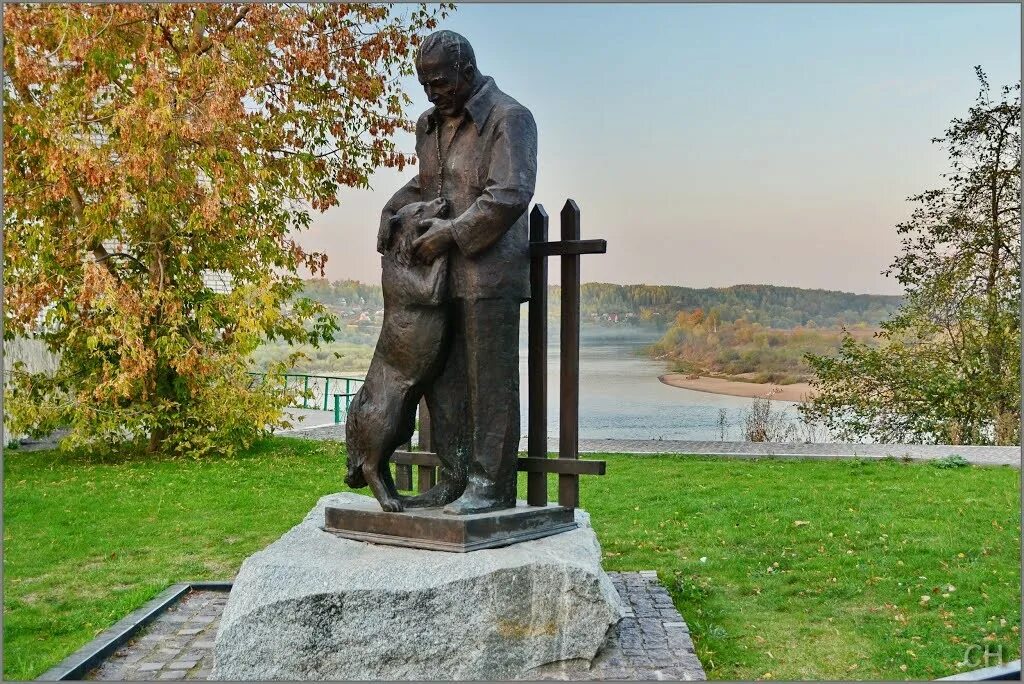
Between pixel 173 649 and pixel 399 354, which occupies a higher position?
pixel 399 354

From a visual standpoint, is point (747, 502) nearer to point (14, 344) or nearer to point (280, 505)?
point (280, 505)

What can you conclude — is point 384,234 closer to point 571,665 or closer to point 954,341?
point 571,665

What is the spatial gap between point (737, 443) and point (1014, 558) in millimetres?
6423

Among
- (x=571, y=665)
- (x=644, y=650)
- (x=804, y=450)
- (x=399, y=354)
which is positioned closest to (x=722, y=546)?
(x=644, y=650)

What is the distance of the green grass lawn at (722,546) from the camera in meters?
5.50

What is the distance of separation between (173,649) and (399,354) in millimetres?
A: 1858

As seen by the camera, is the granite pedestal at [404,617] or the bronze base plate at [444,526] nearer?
the granite pedestal at [404,617]

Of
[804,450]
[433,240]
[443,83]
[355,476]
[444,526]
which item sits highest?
[443,83]

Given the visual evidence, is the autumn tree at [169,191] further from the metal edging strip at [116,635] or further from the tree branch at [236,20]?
the metal edging strip at [116,635]

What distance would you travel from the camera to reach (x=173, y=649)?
5.17 meters

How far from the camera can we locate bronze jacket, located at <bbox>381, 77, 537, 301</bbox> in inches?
193

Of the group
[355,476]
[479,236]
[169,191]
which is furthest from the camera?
[169,191]

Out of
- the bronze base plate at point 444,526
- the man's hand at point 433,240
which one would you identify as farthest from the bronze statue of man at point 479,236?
the bronze base plate at point 444,526

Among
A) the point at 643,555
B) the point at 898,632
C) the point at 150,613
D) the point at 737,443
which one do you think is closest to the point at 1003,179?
the point at 737,443
